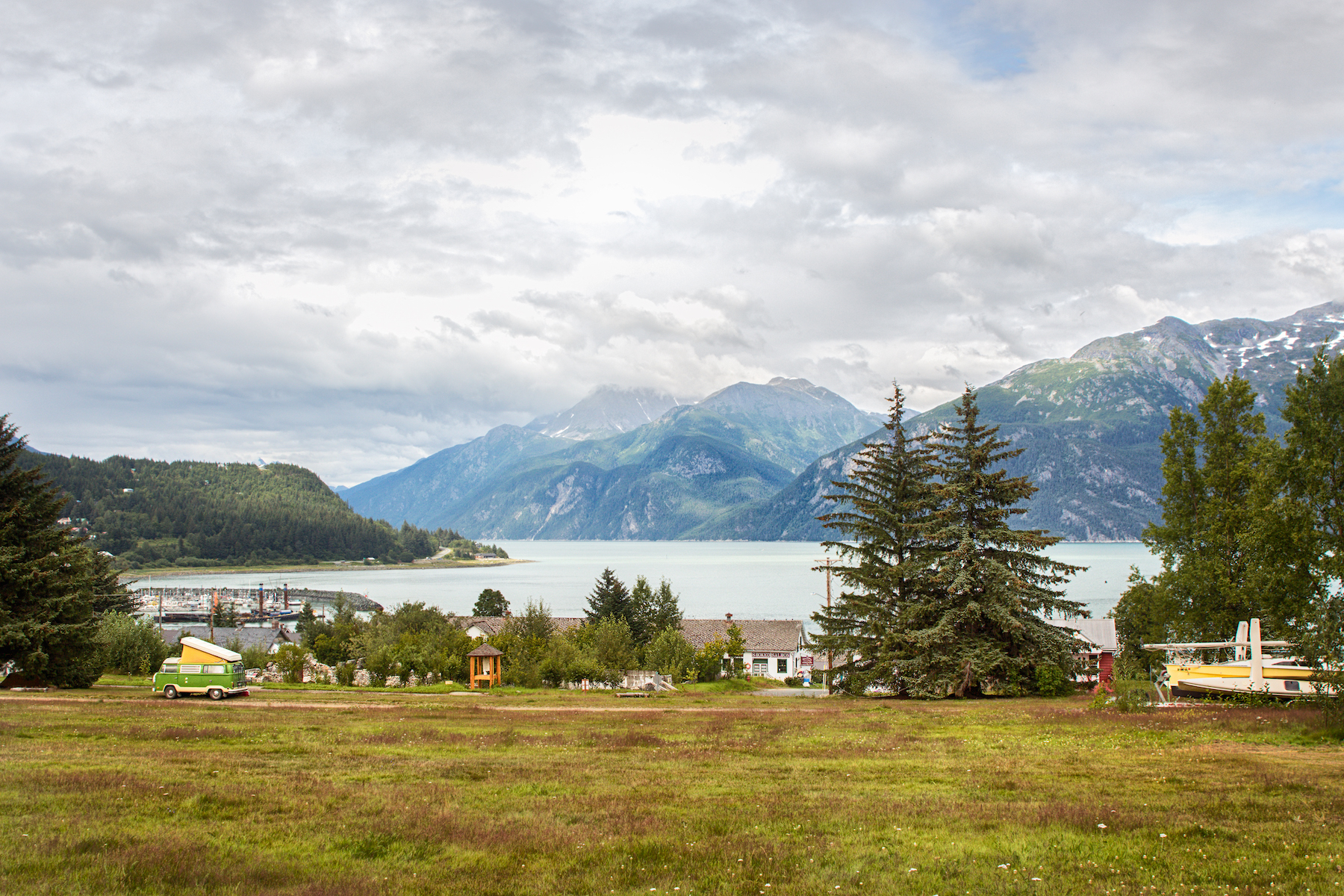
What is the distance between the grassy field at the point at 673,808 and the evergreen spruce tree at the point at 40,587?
10404mm

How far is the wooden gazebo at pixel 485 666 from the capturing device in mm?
43969

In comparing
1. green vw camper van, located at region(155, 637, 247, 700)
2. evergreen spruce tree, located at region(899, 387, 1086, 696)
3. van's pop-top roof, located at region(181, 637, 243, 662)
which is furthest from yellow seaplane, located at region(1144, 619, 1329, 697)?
van's pop-top roof, located at region(181, 637, 243, 662)

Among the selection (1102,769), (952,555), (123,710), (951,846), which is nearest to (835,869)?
(951,846)

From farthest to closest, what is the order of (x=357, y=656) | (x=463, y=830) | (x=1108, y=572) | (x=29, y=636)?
(x=1108, y=572)
(x=357, y=656)
(x=29, y=636)
(x=463, y=830)

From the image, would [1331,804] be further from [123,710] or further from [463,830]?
[123,710]

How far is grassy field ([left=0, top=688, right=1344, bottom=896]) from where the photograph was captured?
8352mm

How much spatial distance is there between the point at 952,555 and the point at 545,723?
17.7m

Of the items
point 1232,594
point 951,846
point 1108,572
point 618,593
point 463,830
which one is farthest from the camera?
point 1108,572

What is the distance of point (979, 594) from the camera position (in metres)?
32.7

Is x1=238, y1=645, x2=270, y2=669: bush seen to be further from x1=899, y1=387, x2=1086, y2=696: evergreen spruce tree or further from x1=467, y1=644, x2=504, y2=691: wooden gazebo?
x1=899, y1=387, x2=1086, y2=696: evergreen spruce tree

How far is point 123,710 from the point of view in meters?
23.8

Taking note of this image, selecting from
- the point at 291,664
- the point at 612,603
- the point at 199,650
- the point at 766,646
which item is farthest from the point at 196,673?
the point at 766,646

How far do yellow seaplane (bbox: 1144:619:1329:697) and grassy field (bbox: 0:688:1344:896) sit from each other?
373 cm

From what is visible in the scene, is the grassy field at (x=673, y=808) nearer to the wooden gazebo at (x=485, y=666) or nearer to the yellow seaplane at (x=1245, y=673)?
the yellow seaplane at (x=1245, y=673)
